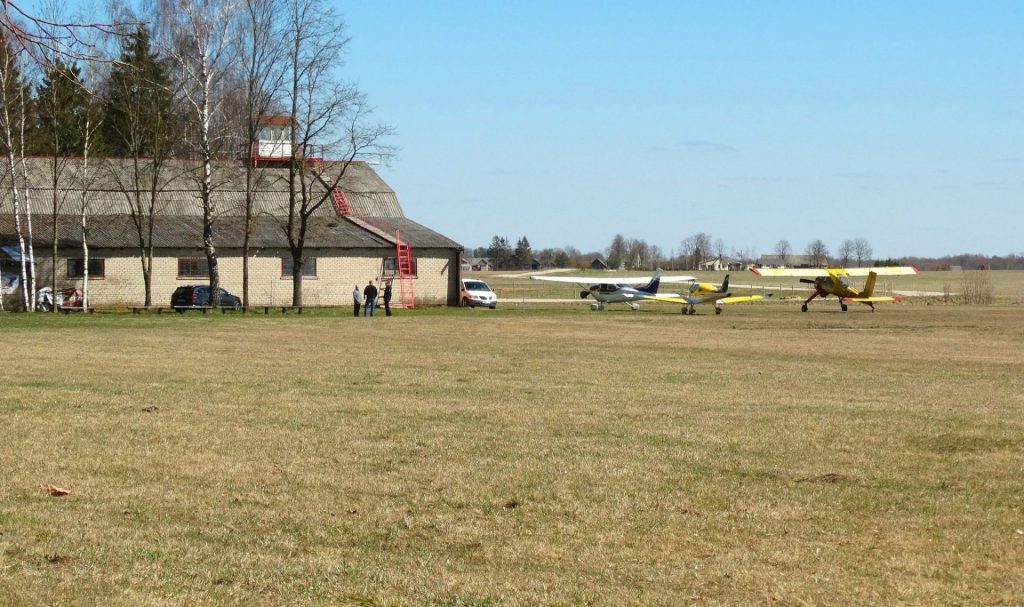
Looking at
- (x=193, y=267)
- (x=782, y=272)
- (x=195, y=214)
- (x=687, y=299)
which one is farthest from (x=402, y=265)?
(x=782, y=272)

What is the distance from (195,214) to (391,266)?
10275mm

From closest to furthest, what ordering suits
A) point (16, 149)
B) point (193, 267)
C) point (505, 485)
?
point (505, 485) → point (16, 149) → point (193, 267)

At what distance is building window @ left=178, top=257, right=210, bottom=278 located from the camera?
56312 millimetres

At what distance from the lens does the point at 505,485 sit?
1053 cm

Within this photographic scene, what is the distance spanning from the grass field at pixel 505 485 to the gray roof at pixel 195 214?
34059 mm

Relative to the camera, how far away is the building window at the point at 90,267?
177ft

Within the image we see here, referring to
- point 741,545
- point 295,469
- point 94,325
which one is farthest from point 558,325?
point 741,545

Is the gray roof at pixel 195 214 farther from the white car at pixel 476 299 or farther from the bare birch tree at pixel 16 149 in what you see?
the bare birch tree at pixel 16 149

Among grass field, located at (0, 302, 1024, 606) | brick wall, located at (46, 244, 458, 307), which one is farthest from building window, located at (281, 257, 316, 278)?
grass field, located at (0, 302, 1024, 606)

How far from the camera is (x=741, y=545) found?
8.41 meters

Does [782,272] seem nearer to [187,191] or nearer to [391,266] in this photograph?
[391,266]

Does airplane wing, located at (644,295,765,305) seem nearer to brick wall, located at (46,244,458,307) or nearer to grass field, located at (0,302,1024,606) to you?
brick wall, located at (46,244,458,307)

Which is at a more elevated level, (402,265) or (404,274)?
(402,265)

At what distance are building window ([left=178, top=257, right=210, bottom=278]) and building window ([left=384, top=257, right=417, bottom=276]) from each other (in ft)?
28.3
